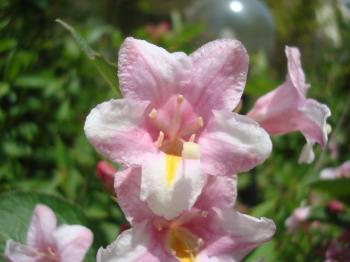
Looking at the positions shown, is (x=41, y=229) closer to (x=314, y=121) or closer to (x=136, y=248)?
(x=136, y=248)

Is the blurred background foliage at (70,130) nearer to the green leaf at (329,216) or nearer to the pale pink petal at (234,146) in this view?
the green leaf at (329,216)

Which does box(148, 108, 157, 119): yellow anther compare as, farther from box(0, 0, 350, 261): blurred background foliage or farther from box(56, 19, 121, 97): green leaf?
box(0, 0, 350, 261): blurred background foliage

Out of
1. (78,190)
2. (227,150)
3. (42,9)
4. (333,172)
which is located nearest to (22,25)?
(42,9)

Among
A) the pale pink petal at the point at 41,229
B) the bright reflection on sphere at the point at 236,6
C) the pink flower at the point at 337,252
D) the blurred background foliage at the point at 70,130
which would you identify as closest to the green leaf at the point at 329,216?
the blurred background foliage at the point at 70,130

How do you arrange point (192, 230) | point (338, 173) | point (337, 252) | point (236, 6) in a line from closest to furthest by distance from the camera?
1. point (192, 230)
2. point (337, 252)
3. point (338, 173)
4. point (236, 6)

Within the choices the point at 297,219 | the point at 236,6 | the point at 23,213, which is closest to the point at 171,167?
the point at 23,213

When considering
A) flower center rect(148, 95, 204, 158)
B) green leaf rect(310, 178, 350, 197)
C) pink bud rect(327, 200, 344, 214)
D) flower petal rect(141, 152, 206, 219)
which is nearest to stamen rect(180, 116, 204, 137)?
flower center rect(148, 95, 204, 158)
